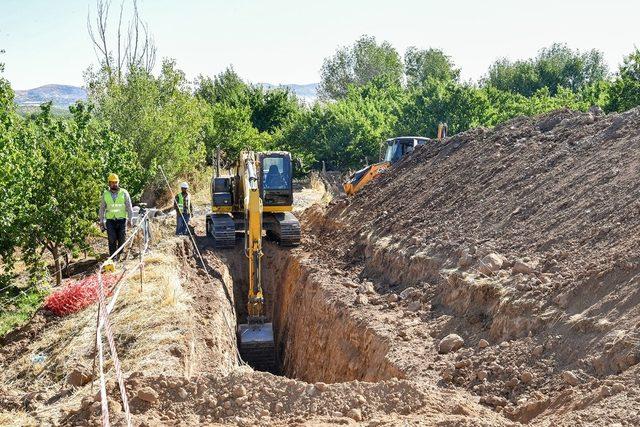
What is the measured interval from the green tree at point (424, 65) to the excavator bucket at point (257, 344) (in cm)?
5448

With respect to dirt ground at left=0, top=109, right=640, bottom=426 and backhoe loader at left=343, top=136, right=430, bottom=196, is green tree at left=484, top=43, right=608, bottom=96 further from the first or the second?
dirt ground at left=0, top=109, right=640, bottom=426

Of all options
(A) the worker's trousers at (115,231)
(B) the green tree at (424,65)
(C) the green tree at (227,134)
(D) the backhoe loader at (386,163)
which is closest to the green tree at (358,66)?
(B) the green tree at (424,65)

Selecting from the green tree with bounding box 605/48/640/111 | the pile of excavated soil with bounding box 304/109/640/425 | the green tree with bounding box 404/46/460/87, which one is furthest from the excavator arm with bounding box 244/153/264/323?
the green tree with bounding box 404/46/460/87

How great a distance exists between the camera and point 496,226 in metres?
13.6

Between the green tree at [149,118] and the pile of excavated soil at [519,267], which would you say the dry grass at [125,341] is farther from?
the green tree at [149,118]

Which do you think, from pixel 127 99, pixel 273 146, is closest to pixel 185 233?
pixel 127 99

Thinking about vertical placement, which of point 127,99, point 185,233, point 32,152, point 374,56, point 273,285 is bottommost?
point 273,285

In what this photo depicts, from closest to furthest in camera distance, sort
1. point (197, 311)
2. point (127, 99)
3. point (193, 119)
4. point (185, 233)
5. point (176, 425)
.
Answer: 1. point (176, 425)
2. point (197, 311)
3. point (185, 233)
4. point (127, 99)
5. point (193, 119)

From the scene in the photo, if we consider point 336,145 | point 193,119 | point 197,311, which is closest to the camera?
point 197,311

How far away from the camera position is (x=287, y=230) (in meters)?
17.8

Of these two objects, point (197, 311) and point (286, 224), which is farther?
point (286, 224)

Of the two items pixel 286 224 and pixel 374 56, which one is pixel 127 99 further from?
pixel 374 56

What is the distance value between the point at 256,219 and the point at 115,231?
108 inches

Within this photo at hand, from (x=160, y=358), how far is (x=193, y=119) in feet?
78.7
